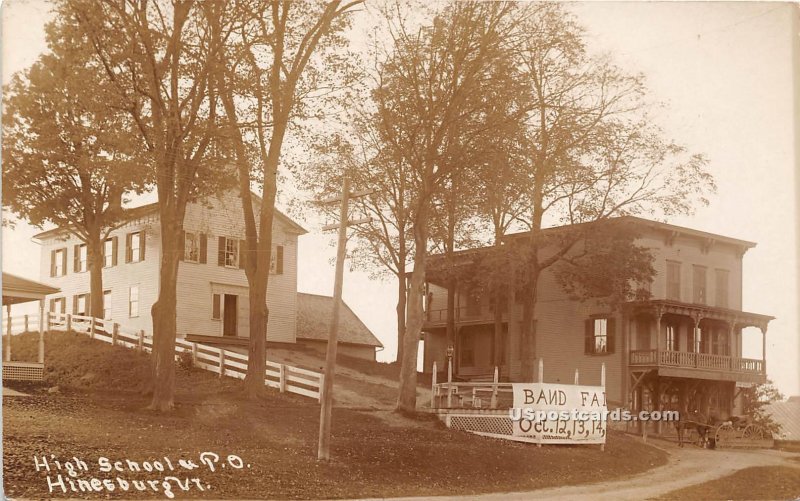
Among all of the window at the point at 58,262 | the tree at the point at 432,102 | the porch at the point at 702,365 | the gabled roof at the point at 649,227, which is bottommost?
the porch at the point at 702,365

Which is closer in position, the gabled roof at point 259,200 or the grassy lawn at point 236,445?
the grassy lawn at point 236,445

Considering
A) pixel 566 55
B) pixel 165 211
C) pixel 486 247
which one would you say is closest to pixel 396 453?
pixel 165 211

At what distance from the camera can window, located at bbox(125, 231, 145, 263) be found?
15526 mm

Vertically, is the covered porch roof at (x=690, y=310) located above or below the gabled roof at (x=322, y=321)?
above

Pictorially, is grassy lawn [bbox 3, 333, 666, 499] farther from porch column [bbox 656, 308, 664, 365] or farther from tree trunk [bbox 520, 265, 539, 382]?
porch column [bbox 656, 308, 664, 365]

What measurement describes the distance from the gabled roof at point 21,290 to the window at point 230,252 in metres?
2.77

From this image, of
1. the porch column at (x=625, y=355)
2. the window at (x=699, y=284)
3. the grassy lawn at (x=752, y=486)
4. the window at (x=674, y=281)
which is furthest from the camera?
the window at (x=674, y=281)

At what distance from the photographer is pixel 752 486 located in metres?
15.6

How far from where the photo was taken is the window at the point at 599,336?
2042 cm

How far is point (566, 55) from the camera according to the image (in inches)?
738

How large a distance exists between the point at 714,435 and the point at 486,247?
6.53 m

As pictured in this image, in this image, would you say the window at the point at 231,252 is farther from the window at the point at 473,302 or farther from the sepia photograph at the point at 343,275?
the window at the point at 473,302

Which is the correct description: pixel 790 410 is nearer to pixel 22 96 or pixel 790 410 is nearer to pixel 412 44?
pixel 412 44

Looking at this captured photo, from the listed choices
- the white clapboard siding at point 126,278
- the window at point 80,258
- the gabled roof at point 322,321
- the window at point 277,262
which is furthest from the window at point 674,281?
the window at point 80,258
